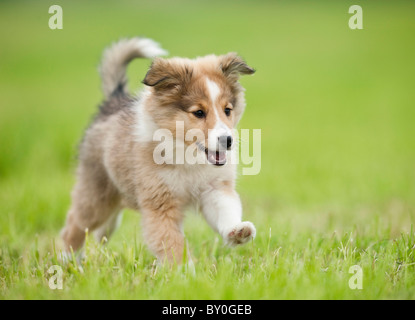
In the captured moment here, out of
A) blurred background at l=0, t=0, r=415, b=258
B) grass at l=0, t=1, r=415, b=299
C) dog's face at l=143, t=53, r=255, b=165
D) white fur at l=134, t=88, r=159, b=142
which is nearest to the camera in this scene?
grass at l=0, t=1, r=415, b=299

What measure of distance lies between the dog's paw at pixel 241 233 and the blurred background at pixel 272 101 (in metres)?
0.70

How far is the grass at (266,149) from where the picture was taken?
316 cm

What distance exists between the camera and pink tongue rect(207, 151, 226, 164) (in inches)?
138

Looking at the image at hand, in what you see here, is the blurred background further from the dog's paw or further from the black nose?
the black nose

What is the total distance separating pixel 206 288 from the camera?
115 inches

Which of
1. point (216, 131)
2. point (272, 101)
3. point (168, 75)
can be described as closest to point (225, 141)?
point (216, 131)

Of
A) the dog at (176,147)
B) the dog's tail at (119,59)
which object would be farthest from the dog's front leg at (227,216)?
the dog's tail at (119,59)

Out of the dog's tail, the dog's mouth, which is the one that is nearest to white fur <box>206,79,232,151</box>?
the dog's mouth

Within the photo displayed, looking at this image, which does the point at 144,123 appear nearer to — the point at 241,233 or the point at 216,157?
the point at 216,157

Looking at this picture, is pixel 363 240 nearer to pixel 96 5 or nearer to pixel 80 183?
pixel 80 183

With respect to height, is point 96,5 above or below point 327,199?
above

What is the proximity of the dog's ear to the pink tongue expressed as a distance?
509mm
